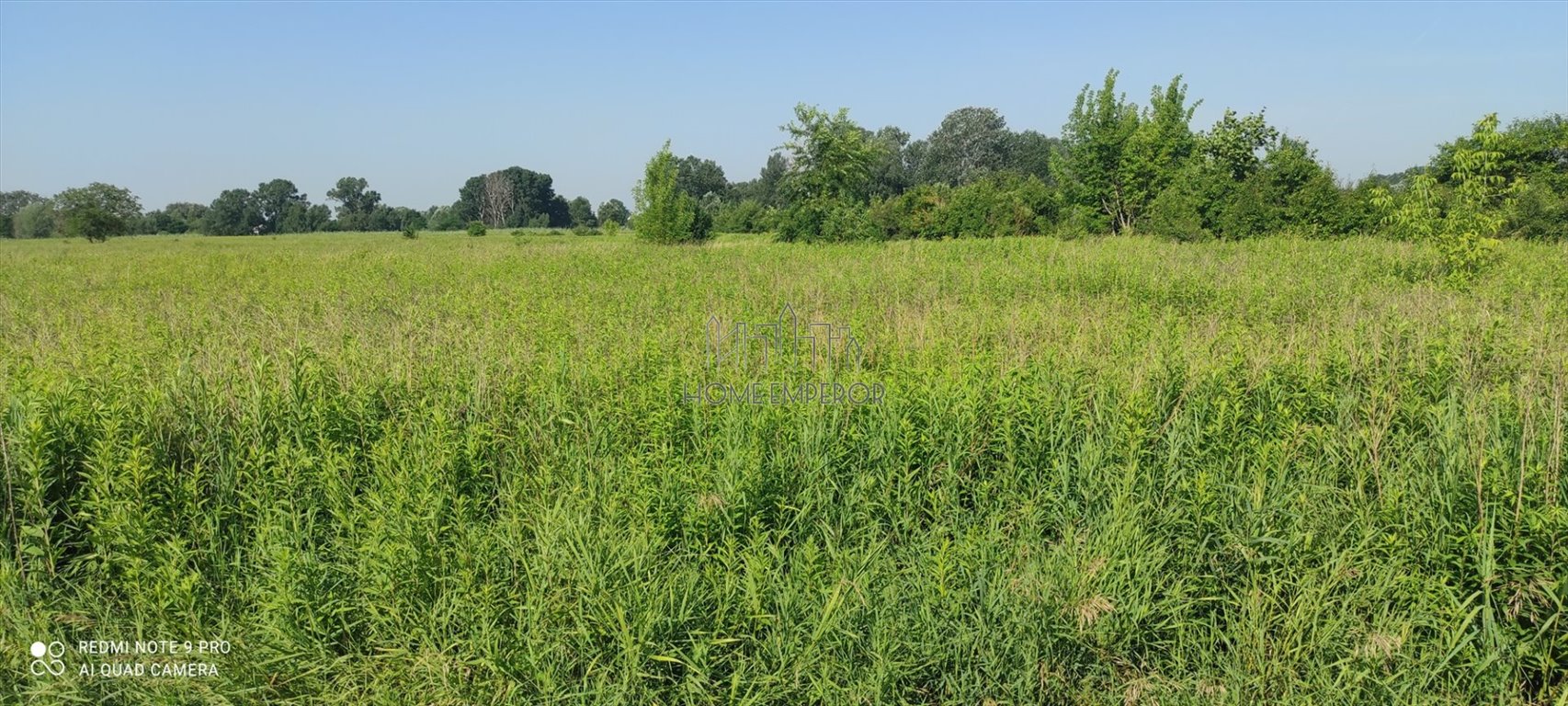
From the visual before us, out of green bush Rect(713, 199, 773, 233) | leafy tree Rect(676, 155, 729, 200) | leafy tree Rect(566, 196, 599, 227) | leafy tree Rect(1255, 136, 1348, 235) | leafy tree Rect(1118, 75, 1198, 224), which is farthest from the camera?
leafy tree Rect(566, 196, 599, 227)

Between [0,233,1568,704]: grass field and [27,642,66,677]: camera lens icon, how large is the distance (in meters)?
0.04

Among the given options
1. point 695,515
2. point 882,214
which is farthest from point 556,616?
point 882,214

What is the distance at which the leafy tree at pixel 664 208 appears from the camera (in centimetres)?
3033

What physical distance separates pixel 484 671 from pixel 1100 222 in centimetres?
2881

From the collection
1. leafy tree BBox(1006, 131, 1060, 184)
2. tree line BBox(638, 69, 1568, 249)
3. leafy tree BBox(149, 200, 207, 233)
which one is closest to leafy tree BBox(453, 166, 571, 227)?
leafy tree BBox(149, 200, 207, 233)


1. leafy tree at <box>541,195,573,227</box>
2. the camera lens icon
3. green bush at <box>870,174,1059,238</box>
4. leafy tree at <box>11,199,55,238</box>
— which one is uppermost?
leafy tree at <box>541,195,573,227</box>

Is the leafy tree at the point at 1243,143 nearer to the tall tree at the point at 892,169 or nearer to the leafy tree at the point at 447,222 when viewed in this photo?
the tall tree at the point at 892,169

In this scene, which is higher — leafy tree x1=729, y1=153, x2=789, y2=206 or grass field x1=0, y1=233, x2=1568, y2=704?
leafy tree x1=729, y1=153, x2=789, y2=206

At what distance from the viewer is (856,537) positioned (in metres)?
3.50

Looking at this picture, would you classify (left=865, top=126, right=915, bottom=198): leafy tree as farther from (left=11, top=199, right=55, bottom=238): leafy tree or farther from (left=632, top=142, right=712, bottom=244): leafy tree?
(left=11, top=199, right=55, bottom=238): leafy tree

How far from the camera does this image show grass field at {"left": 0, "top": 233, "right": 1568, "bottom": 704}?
8.91 ft

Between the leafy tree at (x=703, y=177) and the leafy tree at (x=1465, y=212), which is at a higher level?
the leafy tree at (x=703, y=177)

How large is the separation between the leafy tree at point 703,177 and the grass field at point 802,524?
97441 mm

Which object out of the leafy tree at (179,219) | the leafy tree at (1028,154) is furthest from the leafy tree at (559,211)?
the leafy tree at (1028,154)
